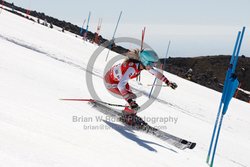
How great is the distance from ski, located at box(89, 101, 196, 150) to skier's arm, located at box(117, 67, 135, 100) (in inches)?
32.7

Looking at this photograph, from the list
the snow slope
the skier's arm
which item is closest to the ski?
the snow slope

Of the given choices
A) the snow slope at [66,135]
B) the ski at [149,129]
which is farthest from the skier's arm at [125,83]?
the ski at [149,129]

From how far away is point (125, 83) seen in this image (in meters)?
6.25

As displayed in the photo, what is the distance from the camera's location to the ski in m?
6.06

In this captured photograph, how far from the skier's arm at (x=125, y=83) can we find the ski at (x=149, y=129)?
830 millimetres

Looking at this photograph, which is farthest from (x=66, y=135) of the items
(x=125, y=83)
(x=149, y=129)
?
(x=149, y=129)

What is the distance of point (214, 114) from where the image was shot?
46.1ft

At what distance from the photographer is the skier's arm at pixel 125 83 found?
6068 millimetres

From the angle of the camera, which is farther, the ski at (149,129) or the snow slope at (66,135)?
the ski at (149,129)

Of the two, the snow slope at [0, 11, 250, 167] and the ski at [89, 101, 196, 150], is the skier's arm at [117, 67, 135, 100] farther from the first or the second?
the ski at [89, 101, 196, 150]

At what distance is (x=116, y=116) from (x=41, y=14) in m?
45.6

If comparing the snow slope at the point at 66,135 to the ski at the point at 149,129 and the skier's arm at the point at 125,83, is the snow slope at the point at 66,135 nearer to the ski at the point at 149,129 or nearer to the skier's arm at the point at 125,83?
the ski at the point at 149,129

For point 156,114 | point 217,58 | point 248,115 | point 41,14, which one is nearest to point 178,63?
point 217,58

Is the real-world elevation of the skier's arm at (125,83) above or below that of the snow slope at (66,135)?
above
